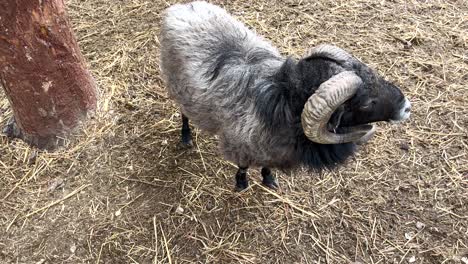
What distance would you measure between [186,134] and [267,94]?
143 centimetres

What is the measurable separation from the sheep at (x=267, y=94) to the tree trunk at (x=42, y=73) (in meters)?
0.93

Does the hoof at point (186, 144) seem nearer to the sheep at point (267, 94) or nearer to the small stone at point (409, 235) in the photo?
the sheep at point (267, 94)

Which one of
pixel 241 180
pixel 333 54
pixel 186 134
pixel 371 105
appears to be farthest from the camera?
pixel 186 134

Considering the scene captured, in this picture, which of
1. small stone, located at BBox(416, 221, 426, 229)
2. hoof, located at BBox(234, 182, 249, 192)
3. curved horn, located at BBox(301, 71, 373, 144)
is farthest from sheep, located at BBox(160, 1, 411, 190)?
small stone, located at BBox(416, 221, 426, 229)

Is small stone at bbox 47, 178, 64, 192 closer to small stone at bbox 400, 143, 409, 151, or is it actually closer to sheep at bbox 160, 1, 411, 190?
sheep at bbox 160, 1, 411, 190

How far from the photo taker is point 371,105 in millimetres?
3352

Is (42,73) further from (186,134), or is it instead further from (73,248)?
(73,248)

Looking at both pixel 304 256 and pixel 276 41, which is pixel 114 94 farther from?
pixel 304 256

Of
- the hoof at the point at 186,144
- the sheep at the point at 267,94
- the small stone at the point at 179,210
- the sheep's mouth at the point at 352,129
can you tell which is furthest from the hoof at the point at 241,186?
the sheep's mouth at the point at 352,129

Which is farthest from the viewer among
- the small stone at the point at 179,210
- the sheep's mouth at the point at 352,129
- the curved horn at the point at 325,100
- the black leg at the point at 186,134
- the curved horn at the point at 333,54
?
the black leg at the point at 186,134

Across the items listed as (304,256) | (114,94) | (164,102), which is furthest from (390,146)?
(114,94)

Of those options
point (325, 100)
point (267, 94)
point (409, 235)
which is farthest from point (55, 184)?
point (409, 235)

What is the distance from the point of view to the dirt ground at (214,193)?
400cm

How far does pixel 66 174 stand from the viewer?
450 centimetres
